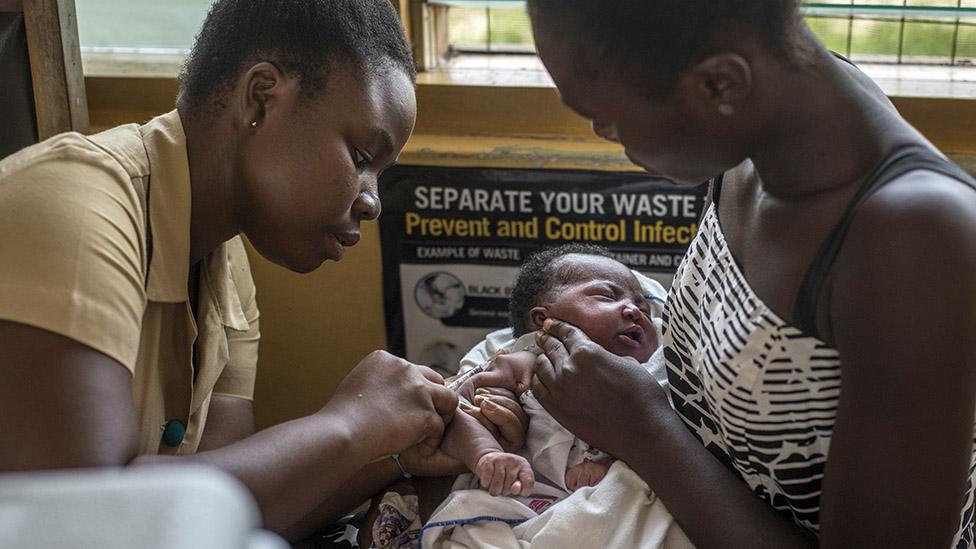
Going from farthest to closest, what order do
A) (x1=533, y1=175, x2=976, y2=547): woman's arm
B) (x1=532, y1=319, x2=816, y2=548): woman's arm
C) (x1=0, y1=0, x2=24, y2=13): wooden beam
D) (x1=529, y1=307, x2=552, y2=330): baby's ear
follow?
(x1=0, y1=0, x2=24, y2=13): wooden beam
(x1=529, y1=307, x2=552, y2=330): baby's ear
(x1=532, y1=319, x2=816, y2=548): woman's arm
(x1=533, y1=175, x2=976, y2=547): woman's arm

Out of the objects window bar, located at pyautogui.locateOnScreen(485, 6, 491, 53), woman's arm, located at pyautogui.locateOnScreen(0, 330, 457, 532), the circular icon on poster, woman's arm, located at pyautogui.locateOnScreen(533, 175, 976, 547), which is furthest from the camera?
window bar, located at pyautogui.locateOnScreen(485, 6, 491, 53)

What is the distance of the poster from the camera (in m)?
2.66

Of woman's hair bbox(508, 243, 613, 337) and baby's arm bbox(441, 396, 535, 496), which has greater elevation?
woman's hair bbox(508, 243, 613, 337)

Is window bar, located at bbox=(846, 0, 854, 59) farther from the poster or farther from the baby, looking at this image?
the baby

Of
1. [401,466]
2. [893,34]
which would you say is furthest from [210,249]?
[893,34]

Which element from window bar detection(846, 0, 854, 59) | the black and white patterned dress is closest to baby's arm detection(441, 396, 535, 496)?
the black and white patterned dress

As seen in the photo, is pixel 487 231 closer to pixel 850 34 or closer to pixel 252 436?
pixel 850 34

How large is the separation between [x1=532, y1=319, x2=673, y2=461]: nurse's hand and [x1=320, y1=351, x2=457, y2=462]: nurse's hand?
0.20 meters

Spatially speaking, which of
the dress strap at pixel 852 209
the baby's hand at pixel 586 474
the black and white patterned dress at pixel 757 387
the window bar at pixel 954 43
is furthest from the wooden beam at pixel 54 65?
the window bar at pixel 954 43

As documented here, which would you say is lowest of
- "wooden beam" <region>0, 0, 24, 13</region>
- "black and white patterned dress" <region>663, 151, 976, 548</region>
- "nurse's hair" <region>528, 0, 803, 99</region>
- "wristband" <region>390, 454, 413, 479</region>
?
"wristband" <region>390, 454, 413, 479</region>

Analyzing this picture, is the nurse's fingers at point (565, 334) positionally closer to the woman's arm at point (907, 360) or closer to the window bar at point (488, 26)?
the woman's arm at point (907, 360)

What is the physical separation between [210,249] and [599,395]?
0.75 m

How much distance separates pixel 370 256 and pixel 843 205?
5.40 ft

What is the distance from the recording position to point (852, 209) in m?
1.30
